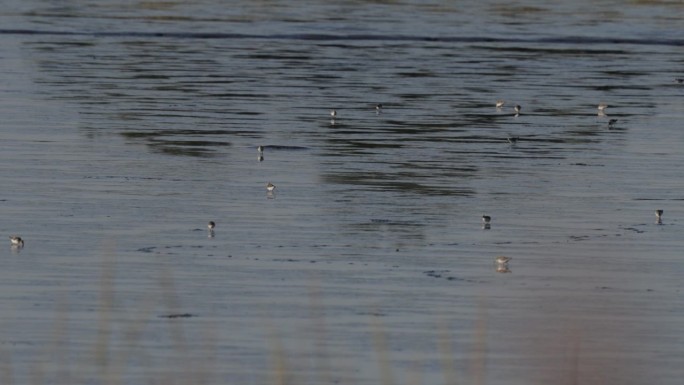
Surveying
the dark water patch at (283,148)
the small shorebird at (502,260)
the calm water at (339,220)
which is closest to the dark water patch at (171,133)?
the calm water at (339,220)

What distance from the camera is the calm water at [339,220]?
1027 cm

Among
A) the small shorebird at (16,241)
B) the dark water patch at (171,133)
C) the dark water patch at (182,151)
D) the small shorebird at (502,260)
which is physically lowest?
the small shorebird at (502,260)

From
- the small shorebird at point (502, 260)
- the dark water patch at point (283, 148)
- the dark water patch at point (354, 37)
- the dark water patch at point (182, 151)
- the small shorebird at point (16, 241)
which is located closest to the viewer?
the small shorebird at point (502, 260)

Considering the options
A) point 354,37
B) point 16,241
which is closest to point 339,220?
point 16,241

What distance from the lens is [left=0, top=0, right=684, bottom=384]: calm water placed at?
1027cm

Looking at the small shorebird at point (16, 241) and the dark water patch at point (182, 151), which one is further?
the dark water patch at point (182, 151)

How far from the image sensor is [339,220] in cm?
1559

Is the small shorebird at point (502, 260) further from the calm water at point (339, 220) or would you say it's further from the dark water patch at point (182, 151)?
the dark water patch at point (182, 151)

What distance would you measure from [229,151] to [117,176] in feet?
8.20

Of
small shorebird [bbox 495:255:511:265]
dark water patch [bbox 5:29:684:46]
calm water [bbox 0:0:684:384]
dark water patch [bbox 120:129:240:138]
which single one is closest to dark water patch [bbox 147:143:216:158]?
calm water [bbox 0:0:684:384]

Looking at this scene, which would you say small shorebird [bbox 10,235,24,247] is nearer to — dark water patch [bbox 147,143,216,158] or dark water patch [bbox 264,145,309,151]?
dark water patch [bbox 147,143,216,158]

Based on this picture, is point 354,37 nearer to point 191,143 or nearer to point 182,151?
point 191,143

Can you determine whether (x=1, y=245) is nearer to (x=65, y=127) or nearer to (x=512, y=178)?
(x=512, y=178)

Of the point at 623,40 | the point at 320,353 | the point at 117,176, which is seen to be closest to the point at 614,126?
the point at 117,176
